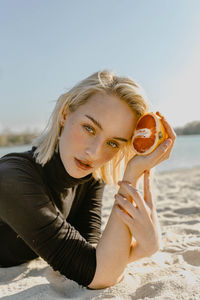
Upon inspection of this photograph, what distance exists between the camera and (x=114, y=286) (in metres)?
2.01

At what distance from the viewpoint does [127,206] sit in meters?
1.99

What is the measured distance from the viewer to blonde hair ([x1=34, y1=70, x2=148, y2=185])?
2.20 meters

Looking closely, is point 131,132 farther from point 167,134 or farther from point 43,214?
point 43,214

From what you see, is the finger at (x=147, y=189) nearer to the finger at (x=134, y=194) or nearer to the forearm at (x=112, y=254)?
the finger at (x=134, y=194)

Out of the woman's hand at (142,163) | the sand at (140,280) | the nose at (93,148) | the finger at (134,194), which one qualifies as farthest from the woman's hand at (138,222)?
the nose at (93,148)

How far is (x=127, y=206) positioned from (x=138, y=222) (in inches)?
5.0

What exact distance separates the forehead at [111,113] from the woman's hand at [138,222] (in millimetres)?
410

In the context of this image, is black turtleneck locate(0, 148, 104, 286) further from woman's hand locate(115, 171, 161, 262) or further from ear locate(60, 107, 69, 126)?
ear locate(60, 107, 69, 126)

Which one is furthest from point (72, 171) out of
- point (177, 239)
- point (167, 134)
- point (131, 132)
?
point (177, 239)

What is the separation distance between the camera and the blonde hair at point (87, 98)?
2.20m

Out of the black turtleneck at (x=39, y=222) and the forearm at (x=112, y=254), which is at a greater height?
the black turtleneck at (x=39, y=222)

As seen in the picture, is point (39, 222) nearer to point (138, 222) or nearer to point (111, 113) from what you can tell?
point (138, 222)

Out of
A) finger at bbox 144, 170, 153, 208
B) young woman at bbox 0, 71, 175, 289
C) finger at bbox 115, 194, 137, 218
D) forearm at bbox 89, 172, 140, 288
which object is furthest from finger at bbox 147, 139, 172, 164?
forearm at bbox 89, 172, 140, 288

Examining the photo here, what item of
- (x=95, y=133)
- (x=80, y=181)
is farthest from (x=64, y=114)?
(x=80, y=181)
